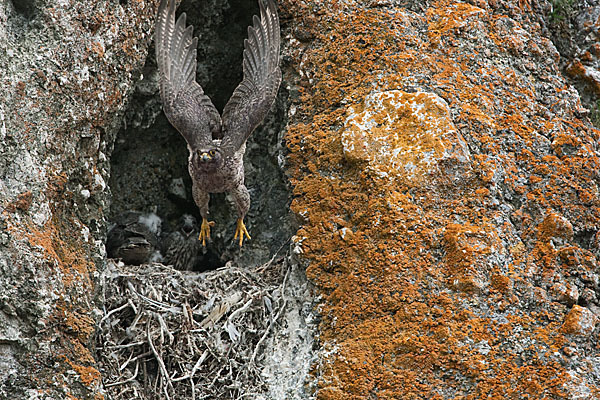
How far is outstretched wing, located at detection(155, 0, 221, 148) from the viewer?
4848 millimetres

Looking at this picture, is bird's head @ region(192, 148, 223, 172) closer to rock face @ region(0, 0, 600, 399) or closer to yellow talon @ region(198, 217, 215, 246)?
rock face @ region(0, 0, 600, 399)

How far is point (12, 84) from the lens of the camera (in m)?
3.91

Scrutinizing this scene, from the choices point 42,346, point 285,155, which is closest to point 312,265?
point 285,155

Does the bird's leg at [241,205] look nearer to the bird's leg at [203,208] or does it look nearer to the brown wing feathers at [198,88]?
the bird's leg at [203,208]

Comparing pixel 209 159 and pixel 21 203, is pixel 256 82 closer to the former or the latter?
pixel 209 159

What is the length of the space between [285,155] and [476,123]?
1.20m

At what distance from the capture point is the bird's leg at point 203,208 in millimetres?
5441

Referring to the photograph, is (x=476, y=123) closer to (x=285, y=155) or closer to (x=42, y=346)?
(x=285, y=155)

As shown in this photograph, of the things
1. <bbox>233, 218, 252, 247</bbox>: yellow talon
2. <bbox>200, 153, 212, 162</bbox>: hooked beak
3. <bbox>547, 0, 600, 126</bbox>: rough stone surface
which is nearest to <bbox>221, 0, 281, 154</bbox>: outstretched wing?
<bbox>200, 153, 212, 162</bbox>: hooked beak

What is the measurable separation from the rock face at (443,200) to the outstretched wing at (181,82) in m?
0.67

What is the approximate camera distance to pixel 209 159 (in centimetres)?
503

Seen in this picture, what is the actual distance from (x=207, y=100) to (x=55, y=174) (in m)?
1.51

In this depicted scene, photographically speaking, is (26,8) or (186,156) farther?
(186,156)

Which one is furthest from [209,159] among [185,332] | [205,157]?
[185,332]
